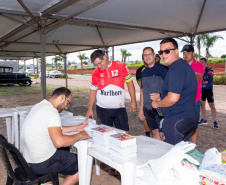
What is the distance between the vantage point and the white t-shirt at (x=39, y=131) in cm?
198

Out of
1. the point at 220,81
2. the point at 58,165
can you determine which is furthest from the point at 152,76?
the point at 220,81

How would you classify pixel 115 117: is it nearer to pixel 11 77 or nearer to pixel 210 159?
pixel 210 159

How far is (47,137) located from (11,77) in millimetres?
20837

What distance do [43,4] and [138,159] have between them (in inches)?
160

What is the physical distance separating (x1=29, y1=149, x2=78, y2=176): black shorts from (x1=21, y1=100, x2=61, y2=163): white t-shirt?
0.06m

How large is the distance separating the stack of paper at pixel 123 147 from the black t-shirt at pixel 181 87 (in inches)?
27.4

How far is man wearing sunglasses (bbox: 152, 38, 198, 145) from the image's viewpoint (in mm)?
2029

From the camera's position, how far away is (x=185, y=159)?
4.99 feet

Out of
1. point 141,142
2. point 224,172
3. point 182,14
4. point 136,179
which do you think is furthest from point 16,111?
point 182,14

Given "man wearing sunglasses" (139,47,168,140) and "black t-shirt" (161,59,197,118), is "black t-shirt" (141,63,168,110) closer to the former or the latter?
"man wearing sunglasses" (139,47,168,140)

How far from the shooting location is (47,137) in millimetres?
2043

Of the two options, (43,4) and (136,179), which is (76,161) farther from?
(43,4)

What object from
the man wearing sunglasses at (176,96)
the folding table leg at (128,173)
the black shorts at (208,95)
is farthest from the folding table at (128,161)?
the black shorts at (208,95)

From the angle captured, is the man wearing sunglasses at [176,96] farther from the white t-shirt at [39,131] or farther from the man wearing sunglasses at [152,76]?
the white t-shirt at [39,131]
